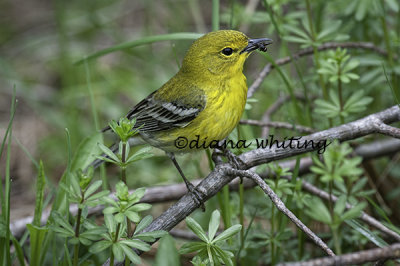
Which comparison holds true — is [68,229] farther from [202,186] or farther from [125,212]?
[202,186]

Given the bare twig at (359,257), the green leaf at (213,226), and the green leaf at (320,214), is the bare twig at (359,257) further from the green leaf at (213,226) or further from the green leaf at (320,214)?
the green leaf at (213,226)

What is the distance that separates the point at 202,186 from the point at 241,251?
0.60 m

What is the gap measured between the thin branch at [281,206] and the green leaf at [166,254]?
50 cm

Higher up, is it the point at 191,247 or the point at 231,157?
the point at 231,157

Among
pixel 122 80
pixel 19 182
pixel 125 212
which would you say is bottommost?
pixel 125 212

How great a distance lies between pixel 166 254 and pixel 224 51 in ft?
5.82

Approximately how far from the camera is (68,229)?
2186 mm

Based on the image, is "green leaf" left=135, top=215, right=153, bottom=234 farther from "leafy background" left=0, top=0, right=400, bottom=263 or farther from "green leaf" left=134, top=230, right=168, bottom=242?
"leafy background" left=0, top=0, right=400, bottom=263

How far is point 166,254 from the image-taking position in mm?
2039

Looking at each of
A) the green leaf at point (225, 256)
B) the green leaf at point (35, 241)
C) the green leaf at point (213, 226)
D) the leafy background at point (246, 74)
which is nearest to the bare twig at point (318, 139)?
the leafy background at point (246, 74)

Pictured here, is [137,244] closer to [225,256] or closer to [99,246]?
[99,246]

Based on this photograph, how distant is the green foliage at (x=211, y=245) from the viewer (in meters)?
2.24

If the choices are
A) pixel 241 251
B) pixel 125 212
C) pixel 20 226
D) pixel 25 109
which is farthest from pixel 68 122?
pixel 125 212

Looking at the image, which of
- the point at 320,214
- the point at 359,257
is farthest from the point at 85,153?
the point at 359,257
